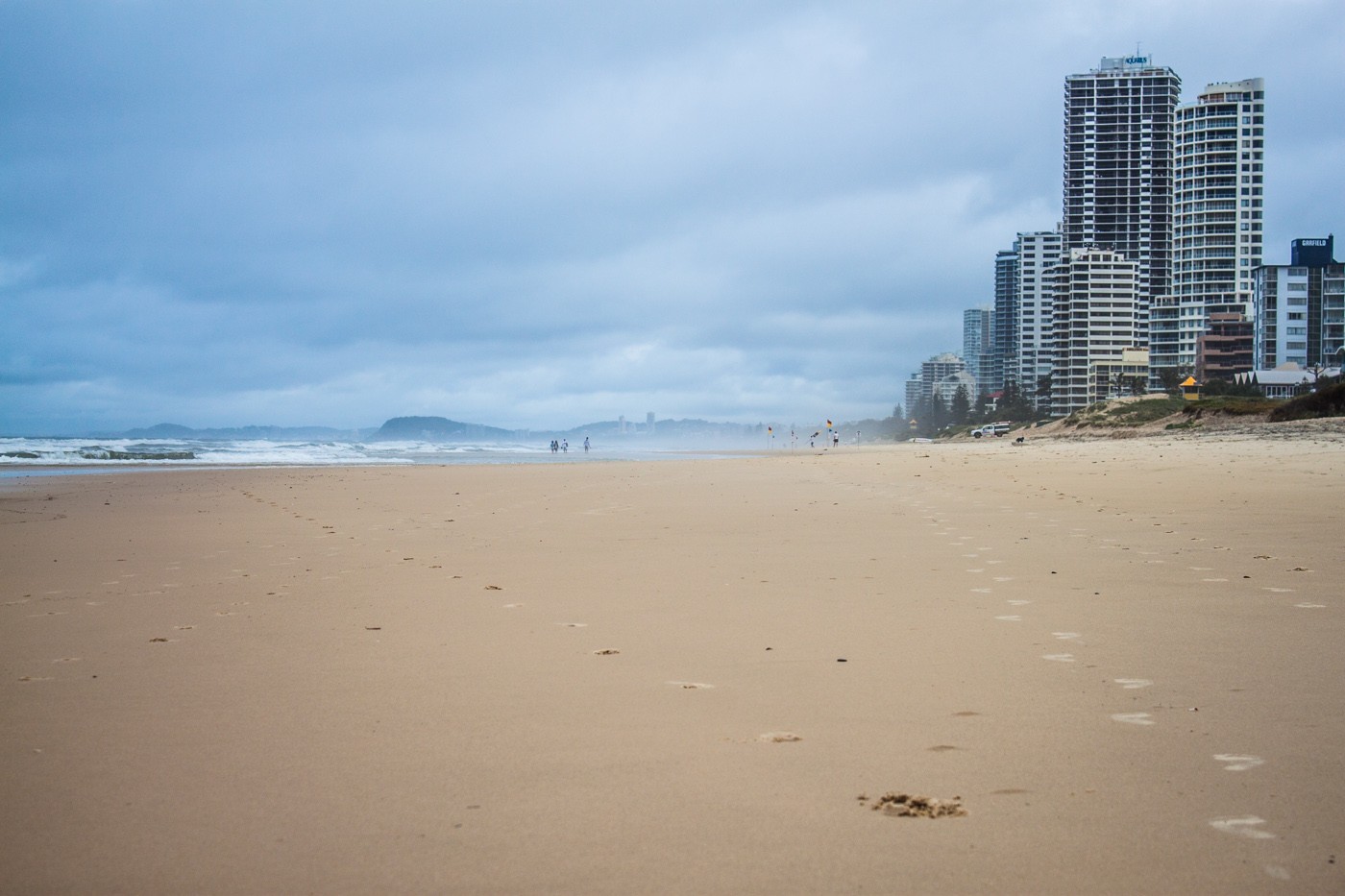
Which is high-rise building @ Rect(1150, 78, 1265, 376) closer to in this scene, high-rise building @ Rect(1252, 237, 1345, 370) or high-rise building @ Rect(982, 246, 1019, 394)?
high-rise building @ Rect(1252, 237, 1345, 370)

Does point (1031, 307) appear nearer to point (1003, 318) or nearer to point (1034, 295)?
point (1034, 295)

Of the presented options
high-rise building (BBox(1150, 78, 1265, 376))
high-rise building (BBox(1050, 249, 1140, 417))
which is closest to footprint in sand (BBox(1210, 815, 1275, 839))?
high-rise building (BBox(1050, 249, 1140, 417))

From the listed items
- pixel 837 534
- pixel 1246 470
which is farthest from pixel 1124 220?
pixel 837 534

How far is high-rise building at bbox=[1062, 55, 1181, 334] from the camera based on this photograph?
136875 mm

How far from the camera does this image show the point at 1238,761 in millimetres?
2754

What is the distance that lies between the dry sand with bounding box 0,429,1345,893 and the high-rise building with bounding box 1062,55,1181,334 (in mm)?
148697

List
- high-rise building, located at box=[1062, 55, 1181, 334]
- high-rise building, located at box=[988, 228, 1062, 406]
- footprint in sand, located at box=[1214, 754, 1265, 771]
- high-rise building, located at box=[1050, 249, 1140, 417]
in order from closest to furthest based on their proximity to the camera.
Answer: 1. footprint in sand, located at box=[1214, 754, 1265, 771]
2. high-rise building, located at box=[1050, 249, 1140, 417]
3. high-rise building, located at box=[1062, 55, 1181, 334]
4. high-rise building, located at box=[988, 228, 1062, 406]

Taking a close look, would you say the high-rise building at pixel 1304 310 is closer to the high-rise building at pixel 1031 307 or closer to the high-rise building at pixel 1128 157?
the high-rise building at pixel 1128 157

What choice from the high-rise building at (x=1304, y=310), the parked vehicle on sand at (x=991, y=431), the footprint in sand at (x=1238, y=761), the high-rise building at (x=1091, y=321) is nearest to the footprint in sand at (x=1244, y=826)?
the footprint in sand at (x=1238, y=761)

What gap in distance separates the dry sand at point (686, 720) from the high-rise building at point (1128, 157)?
148697 mm

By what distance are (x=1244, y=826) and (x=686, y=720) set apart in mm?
1701

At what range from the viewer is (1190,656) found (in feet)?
13.2

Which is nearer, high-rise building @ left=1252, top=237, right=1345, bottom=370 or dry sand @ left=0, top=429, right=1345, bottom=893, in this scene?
dry sand @ left=0, top=429, right=1345, bottom=893

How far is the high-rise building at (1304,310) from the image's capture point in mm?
106750
